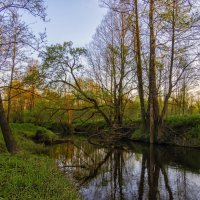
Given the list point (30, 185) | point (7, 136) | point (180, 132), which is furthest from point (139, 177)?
point (180, 132)

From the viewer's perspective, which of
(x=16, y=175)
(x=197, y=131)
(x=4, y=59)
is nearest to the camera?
(x=16, y=175)

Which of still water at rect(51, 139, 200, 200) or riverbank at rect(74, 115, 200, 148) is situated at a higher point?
riverbank at rect(74, 115, 200, 148)

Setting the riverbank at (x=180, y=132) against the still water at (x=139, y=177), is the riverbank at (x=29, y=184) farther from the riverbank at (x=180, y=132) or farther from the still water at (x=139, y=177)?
the riverbank at (x=180, y=132)

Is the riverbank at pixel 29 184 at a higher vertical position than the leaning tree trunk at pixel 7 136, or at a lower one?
lower

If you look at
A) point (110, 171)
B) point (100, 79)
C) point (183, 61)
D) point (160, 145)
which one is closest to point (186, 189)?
point (110, 171)

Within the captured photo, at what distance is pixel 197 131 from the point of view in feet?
49.0

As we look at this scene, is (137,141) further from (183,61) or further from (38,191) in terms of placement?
(38,191)

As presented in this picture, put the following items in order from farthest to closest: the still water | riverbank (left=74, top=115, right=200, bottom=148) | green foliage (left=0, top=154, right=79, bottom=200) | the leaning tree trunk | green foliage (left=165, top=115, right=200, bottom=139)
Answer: green foliage (left=165, top=115, right=200, bottom=139)
riverbank (left=74, top=115, right=200, bottom=148)
the leaning tree trunk
the still water
green foliage (left=0, top=154, right=79, bottom=200)

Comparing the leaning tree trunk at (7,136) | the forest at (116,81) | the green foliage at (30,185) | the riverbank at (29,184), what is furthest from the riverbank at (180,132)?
the green foliage at (30,185)

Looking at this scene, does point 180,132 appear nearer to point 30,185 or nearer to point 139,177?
point 139,177

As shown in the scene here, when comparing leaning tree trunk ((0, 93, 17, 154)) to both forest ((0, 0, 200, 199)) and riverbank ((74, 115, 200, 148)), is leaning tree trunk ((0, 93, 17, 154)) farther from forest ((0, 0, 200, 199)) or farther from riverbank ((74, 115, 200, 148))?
riverbank ((74, 115, 200, 148))

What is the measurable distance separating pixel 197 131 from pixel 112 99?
960cm

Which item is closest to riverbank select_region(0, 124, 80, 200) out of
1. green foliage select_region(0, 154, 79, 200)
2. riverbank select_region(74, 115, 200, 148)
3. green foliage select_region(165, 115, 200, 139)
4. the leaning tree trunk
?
green foliage select_region(0, 154, 79, 200)

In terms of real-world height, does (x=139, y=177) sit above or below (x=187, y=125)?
below
